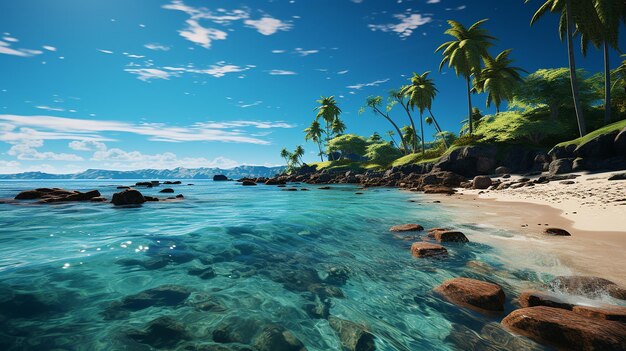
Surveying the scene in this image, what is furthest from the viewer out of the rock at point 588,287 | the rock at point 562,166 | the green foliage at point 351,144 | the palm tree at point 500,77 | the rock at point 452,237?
the green foliage at point 351,144

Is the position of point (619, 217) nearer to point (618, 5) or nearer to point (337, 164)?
point (618, 5)

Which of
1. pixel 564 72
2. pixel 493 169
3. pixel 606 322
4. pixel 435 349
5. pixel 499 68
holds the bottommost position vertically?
pixel 435 349

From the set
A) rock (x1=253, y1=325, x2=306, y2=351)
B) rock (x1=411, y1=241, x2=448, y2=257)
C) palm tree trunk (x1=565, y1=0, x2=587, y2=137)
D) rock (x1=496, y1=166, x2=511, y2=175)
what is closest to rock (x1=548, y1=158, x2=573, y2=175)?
rock (x1=496, y1=166, x2=511, y2=175)

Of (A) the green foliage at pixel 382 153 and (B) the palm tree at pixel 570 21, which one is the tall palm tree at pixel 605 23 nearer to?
(B) the palm tree at pixel 570 21

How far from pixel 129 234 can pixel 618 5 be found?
3930cm

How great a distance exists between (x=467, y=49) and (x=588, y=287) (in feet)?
133

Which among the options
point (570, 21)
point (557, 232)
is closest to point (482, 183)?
point (557, 232)

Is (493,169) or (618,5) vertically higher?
(618,5)

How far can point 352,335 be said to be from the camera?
3402 mm

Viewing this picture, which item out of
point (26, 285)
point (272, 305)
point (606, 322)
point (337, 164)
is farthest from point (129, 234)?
point (337, 164)

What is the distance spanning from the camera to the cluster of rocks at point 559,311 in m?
2.95

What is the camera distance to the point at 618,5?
24.7m

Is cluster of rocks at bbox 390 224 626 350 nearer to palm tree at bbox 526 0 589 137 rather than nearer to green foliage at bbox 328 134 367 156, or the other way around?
palm tree at bbox 526 0 589 137

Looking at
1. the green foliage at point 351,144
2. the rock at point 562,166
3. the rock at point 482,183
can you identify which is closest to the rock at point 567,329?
the rock at point 482,183
